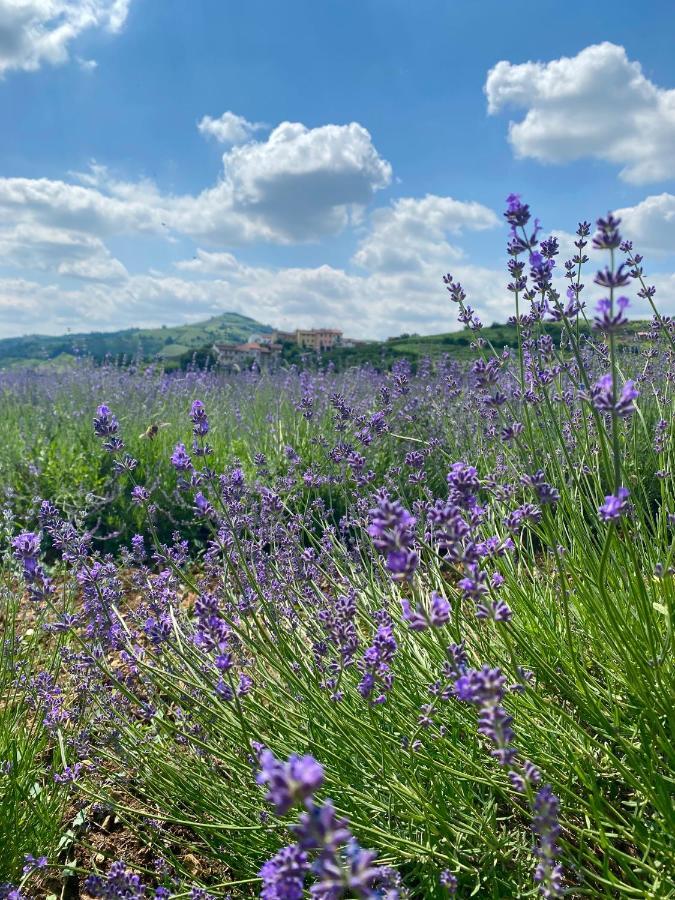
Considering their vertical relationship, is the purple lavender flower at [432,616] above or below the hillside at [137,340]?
below

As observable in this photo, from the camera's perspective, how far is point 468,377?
6586 mm

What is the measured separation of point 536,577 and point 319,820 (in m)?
2.15

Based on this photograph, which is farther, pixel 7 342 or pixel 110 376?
pixel 7 342

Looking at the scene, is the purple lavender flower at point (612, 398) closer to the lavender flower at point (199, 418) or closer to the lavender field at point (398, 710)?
the lavender field at point (398, 710)

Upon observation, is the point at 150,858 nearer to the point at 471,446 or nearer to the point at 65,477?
the point at 471,446

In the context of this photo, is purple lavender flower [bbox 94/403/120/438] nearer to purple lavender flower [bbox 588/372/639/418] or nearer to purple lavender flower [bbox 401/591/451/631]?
purple lavender flower [bbox 401/591/451/631]

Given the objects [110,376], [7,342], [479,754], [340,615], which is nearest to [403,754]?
[479,754]

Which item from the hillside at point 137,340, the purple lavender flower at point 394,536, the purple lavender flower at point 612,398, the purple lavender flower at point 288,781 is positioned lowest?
the purple lavender flower at point 288,781

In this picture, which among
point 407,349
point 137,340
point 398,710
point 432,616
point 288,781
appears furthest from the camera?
point 137,340

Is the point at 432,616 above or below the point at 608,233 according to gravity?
below

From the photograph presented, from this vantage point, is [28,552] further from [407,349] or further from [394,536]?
[407,349]

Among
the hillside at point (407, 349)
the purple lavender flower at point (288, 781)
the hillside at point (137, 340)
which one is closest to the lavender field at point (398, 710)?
the purple lavender flower at point (288, 781)

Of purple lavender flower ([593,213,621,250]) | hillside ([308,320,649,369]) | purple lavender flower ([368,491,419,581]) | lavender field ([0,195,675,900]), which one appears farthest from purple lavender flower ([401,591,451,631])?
hillside ([308,320,649,369])

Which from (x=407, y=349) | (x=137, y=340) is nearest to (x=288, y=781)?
(x=407, y=349)
